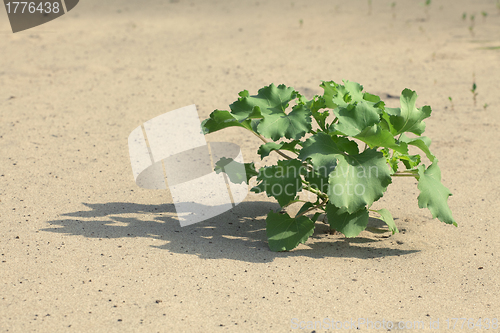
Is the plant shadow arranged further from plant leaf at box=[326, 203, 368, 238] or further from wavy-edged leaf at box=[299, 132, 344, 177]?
wavy-edged leaf at box=[299, 132, 344, 177]

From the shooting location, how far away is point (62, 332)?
2113mm

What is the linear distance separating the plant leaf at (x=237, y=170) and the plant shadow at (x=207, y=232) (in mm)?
278

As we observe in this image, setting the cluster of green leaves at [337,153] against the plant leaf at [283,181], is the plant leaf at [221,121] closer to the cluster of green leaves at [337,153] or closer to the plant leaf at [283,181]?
the cluster of green leaves at [337,153]

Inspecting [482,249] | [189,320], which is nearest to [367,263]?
[482,249]

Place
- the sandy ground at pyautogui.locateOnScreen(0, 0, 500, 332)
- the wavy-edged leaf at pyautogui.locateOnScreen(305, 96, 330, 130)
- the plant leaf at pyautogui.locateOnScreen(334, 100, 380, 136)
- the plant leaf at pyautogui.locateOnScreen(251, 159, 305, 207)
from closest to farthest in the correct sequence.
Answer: the sandy ground at pyautogui.locateOnScreen(0, 0, 500, 332) → the plant leaf at pyautogui.locateOnScreen(334, 100, 380, 136) → the plant leaf at pyautogui.locateOnScreen(251, 159, 305, 207) → the wavy-edged leaf at pyautogui.locateOnScreen(305, 96, 330, 130)

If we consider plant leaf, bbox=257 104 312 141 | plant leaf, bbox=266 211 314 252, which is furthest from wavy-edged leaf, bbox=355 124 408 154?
plant leaf, bbox=266 211 314 252

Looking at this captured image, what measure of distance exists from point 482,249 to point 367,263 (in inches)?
25.8

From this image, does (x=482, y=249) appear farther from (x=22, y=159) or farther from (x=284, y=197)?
(x=22, y=159)

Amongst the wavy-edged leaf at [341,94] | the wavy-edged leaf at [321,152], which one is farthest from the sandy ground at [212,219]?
the wavy-edged leaf at [341,94]

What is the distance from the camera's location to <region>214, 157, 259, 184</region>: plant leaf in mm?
2920

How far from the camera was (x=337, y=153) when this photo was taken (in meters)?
2.46

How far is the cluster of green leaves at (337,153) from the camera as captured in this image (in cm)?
237

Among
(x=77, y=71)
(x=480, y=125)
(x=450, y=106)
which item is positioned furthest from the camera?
(x=77, y=71)

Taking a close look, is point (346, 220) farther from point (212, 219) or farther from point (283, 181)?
point (212, 219)
